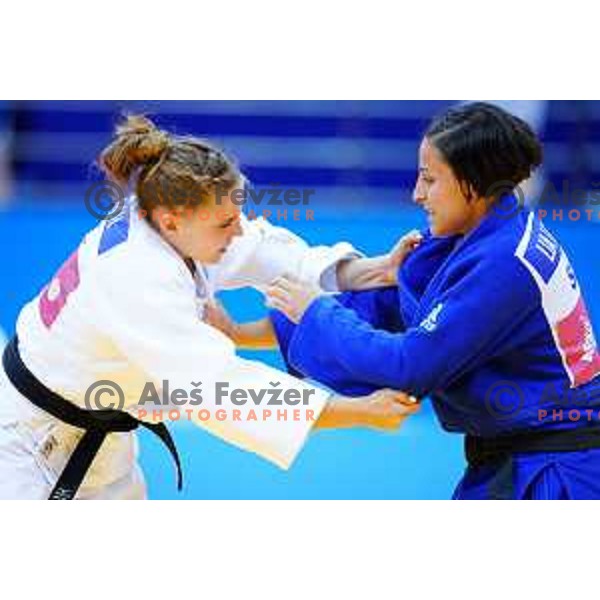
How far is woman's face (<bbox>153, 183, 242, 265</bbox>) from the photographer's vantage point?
1977 mm

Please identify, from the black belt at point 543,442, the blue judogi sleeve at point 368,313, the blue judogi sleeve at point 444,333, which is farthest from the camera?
the blue judogi sleeve at point 368,313

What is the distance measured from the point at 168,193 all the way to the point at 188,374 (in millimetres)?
310

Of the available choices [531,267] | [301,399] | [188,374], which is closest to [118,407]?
[188,374]

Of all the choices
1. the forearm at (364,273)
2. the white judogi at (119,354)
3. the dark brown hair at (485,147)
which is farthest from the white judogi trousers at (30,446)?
the dark brown hair at (485,147)

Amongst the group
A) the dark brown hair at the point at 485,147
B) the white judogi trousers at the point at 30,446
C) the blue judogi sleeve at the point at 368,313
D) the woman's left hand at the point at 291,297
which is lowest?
the white judogi trousers at the point at 30,446

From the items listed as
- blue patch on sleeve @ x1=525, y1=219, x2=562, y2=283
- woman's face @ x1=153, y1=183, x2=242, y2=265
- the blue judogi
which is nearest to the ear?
woman's face @ x1=153, y1=183, x2=242, y2=265

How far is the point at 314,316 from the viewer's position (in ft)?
6.57

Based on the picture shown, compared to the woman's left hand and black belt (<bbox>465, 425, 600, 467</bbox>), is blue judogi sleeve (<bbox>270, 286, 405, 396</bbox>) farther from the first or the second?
black belt (<bbox>465, 425, 600, 467</bbox>)

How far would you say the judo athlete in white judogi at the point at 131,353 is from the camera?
1953mm

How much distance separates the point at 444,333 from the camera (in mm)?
1862

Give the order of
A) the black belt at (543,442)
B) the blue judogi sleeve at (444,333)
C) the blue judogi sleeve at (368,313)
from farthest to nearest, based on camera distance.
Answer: the blue judogi sleeve at (368,313) → the black belt at (543,442) → the blue judogi sleeve at (444,333)

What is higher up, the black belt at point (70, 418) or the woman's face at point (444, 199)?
the woman's face at point (444, 199)

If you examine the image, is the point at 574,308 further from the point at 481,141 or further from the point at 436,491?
the point at 436,491

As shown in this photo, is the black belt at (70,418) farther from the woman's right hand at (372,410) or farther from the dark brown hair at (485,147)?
the dark brown hair at (485,147)
